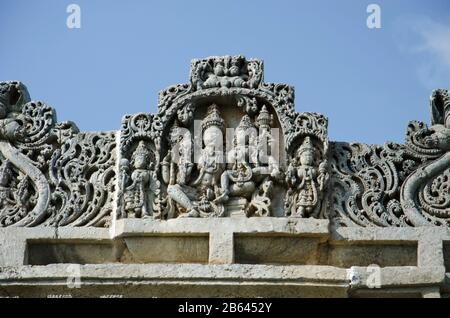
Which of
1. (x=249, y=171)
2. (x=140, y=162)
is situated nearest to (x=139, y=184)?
(x=140, y=162)

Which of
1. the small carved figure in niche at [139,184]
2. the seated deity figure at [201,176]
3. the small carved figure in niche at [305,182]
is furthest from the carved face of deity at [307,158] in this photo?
the small carved figure in niche at [139,184]

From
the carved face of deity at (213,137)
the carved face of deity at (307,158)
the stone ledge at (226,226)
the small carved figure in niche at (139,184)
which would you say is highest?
the carved face of deity at (213,137)

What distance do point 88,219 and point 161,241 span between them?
0.81 metres

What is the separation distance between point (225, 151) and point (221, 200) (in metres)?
0.60

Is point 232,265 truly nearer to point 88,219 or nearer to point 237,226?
point 237,226

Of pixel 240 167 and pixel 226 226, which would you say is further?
pixel 240 167

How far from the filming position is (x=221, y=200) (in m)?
10.7

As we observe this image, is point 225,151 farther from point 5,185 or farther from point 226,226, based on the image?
point 5,185

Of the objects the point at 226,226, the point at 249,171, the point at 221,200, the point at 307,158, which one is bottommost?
the point at 226,226

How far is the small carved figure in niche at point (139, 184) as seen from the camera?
1064 centimetres

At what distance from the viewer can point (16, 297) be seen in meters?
10.4

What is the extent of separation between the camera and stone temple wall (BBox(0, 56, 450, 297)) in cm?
1031

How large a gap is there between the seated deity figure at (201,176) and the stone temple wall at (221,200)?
1 centimetres

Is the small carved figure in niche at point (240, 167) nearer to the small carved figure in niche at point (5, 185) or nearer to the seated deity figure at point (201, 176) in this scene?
the seated deity figure at point (201, 176)
